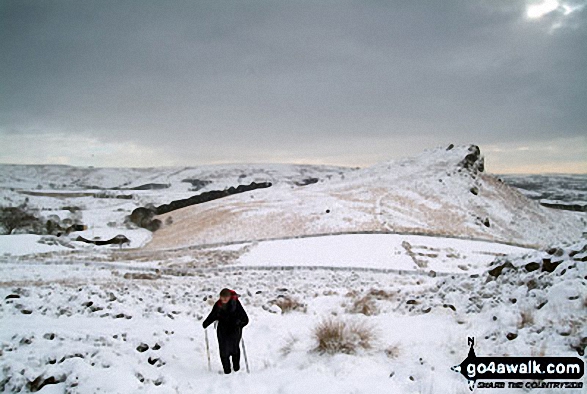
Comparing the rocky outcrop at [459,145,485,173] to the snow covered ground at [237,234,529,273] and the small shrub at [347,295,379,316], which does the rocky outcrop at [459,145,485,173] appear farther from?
the small shrub at [347,295,379,316]

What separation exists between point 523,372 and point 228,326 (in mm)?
4482

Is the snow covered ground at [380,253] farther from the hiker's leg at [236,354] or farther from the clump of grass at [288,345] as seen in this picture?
the hiker's leg at [236,354]

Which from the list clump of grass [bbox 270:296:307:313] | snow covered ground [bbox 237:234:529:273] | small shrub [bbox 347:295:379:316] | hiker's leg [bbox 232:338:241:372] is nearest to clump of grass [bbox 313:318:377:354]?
hiker's leg [bbox 232:338:241:372]

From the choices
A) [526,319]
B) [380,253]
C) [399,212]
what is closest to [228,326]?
[526,319]

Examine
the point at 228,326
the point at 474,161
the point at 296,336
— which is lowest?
the point at 296,336

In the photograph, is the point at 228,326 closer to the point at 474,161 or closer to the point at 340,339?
the point at 340,339

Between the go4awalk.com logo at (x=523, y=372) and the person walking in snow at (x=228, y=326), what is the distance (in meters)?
3.45

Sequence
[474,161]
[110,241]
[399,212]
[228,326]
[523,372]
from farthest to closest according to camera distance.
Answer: [474,161] → [399,212] → [110,241] → [228,326] → [523,372]

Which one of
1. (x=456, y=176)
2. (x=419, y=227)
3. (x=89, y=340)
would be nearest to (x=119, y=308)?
(x=89, y=340)

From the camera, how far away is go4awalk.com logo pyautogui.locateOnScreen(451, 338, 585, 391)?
4.66 m

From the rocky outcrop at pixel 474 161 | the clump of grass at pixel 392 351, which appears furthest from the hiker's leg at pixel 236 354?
the rocky outcrop at pixel 474 161

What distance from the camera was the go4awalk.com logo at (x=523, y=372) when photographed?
15.3 ft

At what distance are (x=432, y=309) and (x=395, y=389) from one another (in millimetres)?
4270

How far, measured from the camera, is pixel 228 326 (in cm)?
594
